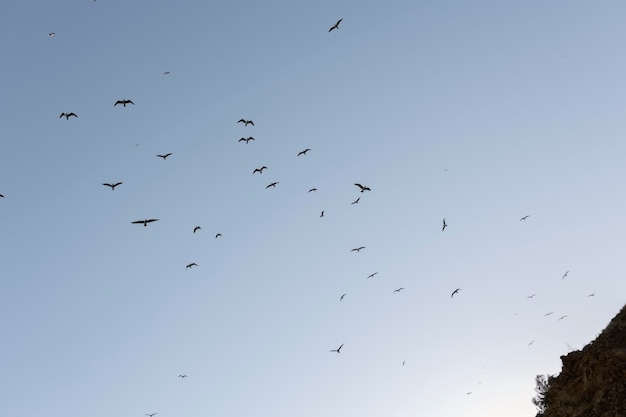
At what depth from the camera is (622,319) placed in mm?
33438

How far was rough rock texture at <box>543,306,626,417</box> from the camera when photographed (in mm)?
28427

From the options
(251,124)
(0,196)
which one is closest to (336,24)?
(251,124)

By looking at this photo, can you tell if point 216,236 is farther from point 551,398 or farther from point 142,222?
point 551,398

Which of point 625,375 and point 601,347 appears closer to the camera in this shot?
point 625,375

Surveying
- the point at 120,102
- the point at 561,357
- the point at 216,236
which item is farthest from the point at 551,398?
the point at 120,102

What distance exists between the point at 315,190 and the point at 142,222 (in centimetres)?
1318

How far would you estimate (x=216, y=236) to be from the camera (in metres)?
39.6

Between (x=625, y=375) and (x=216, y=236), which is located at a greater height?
(x=216, y=236)

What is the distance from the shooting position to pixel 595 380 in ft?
100

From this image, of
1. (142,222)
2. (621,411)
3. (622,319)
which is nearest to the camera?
(621,411)

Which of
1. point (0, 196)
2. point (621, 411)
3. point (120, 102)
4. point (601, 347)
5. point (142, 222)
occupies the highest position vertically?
point (120, 102)

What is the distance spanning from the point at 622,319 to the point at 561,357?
4600 millimetres

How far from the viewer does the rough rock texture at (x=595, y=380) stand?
28.4 metres

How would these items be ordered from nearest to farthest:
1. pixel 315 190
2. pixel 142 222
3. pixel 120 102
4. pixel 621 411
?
1. pixel 621 411
2. pixel 142 222
3. pixel 120 102
4. pixel 315 190
